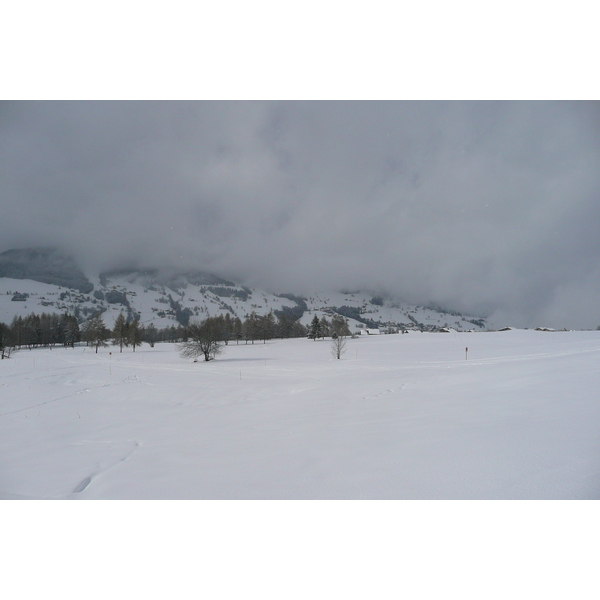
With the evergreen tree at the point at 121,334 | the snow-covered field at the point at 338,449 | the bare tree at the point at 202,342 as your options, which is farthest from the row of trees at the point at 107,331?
the snow-covered field at the point at 338,449

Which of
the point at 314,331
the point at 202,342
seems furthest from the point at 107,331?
the point at 314,331

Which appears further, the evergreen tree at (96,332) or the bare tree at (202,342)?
the evergreen tree at (96,332)

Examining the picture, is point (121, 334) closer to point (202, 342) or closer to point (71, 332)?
point (71, 332)

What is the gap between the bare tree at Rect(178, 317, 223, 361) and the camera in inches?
1647

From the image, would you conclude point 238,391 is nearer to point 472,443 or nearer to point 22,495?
point 22,495

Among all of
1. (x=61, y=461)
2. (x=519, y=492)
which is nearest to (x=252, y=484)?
(x=519, y=492)

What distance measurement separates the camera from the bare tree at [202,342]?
41.8 m

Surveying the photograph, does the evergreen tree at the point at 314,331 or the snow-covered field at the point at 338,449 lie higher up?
the snow-covered field at the point at 338,449

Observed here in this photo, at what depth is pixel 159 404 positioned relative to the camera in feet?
43.7

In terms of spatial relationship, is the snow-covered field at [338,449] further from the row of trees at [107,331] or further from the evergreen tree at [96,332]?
the evergreen tree at [96,332]

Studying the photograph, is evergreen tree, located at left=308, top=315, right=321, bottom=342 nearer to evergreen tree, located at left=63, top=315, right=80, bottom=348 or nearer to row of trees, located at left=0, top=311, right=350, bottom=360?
row of trees, located at left=0, top=311, right=350, bottom=360

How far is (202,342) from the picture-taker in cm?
4181

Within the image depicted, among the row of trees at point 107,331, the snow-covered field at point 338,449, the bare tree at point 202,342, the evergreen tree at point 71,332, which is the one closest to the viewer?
the snow-covered field at point 338,449

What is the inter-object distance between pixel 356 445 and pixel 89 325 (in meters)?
77.0
